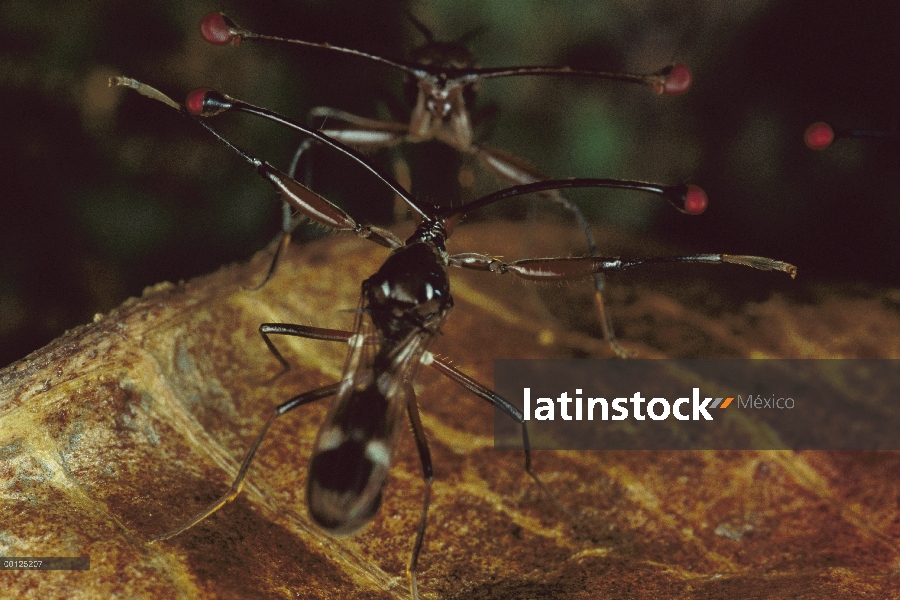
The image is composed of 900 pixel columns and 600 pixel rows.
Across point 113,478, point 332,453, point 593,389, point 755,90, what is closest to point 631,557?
point 593,389

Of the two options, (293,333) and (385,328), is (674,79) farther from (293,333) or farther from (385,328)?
(293,333)

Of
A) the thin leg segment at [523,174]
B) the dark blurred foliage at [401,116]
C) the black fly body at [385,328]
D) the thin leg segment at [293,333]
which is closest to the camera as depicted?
the black fly body at [385,328]

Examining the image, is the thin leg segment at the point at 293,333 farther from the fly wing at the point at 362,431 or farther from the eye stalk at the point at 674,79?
the eye stalk at the point at 674,79

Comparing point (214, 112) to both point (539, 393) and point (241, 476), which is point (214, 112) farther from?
point (539, 393)

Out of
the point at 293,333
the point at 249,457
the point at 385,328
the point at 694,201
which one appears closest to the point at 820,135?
the point at 694,201

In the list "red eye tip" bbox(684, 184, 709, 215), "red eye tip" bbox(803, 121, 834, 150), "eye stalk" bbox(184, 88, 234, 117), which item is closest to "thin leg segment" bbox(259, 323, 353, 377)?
"eye stalk" bbox(184, 88, 234, 117)

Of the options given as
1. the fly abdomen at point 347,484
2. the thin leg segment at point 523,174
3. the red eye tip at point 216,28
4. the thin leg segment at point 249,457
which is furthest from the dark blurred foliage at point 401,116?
the fly abdomen at point 347,484
